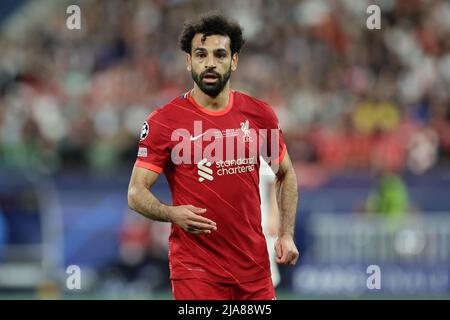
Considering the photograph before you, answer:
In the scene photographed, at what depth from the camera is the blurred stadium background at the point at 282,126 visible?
41.0 feet

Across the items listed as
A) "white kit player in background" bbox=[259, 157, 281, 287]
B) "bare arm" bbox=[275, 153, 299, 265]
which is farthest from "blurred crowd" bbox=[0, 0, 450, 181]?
"bare arm" bbox=[275, 153, 299, 265]

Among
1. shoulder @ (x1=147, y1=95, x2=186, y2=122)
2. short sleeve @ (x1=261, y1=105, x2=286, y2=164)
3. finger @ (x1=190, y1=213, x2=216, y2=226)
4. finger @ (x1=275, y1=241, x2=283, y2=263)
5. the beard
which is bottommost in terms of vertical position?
finger @ (x1=275, y1=241, x2=283, y2=263)

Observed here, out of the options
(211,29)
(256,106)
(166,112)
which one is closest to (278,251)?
(256,106)

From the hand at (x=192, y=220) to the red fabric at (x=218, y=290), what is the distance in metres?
0.41

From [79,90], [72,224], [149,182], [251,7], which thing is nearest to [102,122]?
[79,90]

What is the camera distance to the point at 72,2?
15578 millimetres

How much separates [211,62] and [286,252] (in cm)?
119

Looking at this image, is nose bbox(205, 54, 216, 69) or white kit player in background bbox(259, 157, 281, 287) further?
white kit player in background bbox(259, 157, 281, 287)

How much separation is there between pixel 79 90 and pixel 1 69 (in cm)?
128

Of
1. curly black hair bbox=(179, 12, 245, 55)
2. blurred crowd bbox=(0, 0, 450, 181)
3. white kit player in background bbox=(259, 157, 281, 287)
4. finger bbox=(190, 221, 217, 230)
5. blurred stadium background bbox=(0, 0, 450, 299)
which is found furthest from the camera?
blurred crowd bbox=(0, 0, 450, 181)

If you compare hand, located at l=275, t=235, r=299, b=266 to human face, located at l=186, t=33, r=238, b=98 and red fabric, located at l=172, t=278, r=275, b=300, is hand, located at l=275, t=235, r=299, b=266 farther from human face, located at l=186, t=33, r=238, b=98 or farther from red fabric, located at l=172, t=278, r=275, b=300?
human face, located at l=186, t=33, r=238, b=98

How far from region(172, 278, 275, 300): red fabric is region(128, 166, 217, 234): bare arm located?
42 centimetres

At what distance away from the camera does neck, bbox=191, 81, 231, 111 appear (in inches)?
232

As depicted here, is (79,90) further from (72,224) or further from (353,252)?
(353,252)
